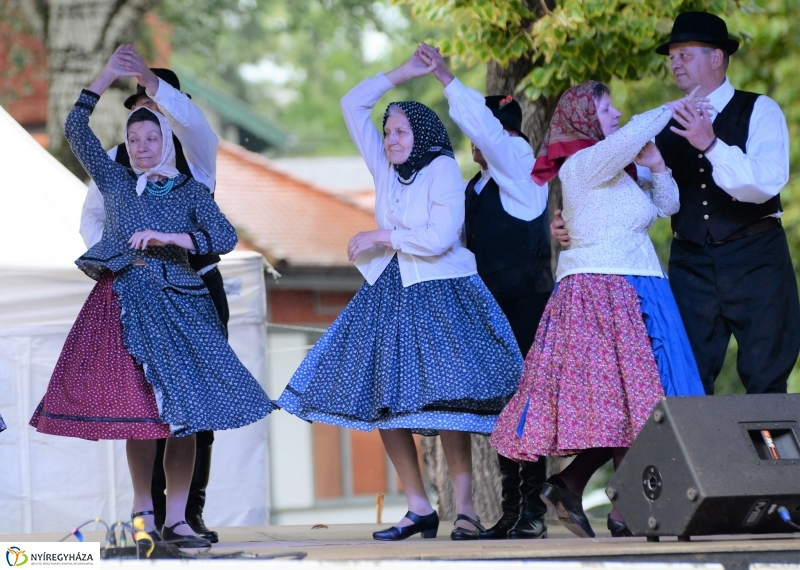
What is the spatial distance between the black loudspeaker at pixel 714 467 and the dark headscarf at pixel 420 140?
1.37 meters

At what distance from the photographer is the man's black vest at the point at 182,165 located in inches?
181

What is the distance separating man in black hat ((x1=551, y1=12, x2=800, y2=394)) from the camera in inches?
163

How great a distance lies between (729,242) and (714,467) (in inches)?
43.3

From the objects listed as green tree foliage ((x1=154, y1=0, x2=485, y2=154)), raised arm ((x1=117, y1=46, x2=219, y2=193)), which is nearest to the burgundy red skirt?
raised arm ((x1=117, y1=46, x2=219, y2=193))

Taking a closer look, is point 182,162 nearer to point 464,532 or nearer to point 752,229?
point 464,532

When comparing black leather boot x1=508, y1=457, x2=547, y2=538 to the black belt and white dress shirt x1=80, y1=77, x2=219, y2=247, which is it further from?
white dress shirt x1=80, y1=77, x2=219, y2=247

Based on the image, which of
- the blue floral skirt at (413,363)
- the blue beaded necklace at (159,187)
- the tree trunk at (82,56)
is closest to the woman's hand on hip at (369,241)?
the blue floral skirt at (413,363)

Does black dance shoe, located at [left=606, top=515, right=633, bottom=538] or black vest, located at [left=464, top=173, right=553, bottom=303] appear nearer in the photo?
black dance shoe, located at [left=606, top=515, right=633, bottom=538]

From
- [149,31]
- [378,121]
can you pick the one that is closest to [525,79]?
[149,31]

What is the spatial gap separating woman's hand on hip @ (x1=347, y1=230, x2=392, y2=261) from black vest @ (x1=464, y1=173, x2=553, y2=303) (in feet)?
1.56

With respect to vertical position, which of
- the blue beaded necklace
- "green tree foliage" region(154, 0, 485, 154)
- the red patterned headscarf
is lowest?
the blue beaded necklace

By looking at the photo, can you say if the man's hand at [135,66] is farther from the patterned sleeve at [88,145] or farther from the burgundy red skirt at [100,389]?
the burgundy red skirt at [100,389]

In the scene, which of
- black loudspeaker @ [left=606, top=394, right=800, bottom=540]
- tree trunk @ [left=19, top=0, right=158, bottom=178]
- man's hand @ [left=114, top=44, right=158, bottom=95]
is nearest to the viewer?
black loudspeaker @ [left=606, top=394, right=800, bottom=540]

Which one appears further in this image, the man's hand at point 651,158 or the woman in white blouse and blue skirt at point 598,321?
the man's hand at point 651,158
